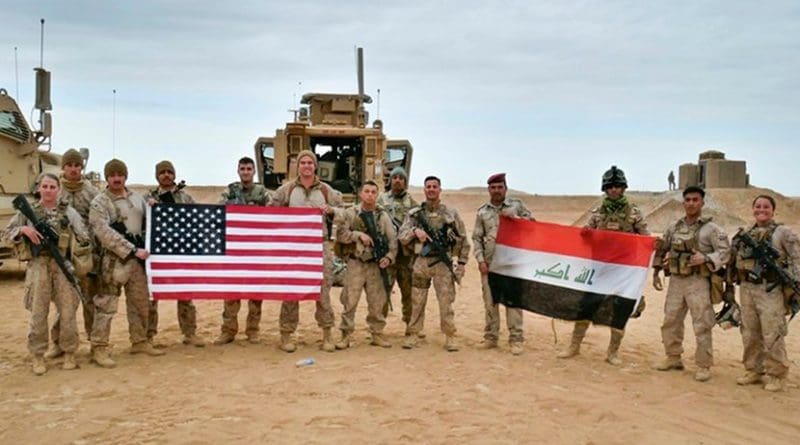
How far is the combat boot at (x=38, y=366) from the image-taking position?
7.02 meters

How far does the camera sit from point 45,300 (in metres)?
7.04

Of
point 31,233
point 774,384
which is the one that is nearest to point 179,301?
point 31,233

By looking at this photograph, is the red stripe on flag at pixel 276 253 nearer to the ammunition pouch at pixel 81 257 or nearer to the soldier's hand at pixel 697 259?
the ammunition pouch at pixel 81 257

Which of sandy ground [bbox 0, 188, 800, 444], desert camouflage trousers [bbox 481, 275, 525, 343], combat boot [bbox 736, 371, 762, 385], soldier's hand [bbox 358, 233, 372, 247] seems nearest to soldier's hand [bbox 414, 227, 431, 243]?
soldier's hand [bbox 358, 233, 372, 247]

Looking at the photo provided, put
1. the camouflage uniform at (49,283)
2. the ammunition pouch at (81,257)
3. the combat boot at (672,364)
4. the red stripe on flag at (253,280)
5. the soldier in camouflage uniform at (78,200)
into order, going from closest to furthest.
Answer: the camouflage uniform at (49,283) → the ammunition pouch at (81,257) → the soldier in camouflage uniform at (78,200) → the combat boot at (672,364) → the red stripe on flag at (253,280)

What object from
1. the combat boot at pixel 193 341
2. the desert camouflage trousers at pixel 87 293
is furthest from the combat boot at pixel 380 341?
the desert camouflage trousers at pixel 87 293

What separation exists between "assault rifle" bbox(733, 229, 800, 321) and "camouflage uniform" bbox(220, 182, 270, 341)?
5.08 metres

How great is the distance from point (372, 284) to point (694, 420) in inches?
144

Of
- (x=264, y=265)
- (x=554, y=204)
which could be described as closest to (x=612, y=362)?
(x=264, y=265)

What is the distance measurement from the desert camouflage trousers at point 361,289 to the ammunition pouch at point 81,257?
2653mm

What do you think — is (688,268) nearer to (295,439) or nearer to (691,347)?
(691,347)

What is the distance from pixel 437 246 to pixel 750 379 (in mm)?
3359

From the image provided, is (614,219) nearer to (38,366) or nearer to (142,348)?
(142,348)

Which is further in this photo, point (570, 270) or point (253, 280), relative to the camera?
point (570, 270)
